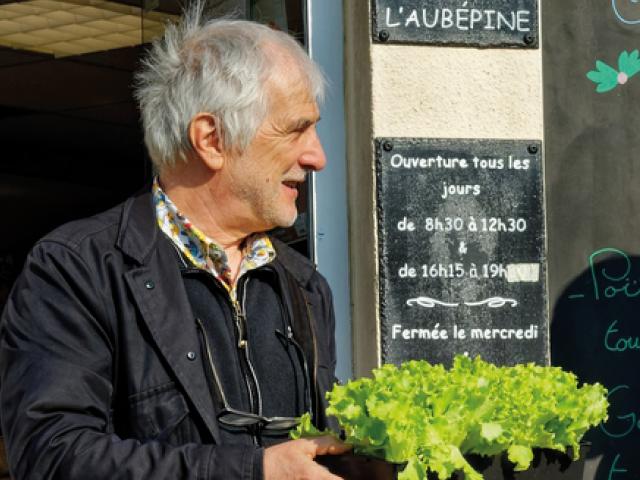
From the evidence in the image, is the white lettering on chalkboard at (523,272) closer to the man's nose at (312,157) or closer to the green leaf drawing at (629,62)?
the green leaf drawing at (629,62)

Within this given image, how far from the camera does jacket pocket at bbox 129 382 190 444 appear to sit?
2.50 meters

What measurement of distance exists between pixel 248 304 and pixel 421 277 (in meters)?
1.44

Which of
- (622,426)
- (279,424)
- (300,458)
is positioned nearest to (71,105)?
(622,426)

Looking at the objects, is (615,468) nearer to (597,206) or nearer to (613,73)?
(597,206)

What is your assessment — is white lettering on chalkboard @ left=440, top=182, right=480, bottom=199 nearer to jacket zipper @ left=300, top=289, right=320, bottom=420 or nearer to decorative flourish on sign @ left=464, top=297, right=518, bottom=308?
decorative flourish on sign @ left=464, top=297, right=518, bottom=308

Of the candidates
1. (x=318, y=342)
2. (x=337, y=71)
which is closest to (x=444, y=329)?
(x=337, y=71)

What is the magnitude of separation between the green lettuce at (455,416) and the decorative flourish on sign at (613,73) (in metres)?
2.28

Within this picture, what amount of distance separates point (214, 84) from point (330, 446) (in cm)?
91

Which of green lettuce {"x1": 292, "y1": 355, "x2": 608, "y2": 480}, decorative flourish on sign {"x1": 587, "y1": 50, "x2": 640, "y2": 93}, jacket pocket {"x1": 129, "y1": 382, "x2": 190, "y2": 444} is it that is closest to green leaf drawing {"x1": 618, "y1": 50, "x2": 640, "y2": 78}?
decorative flourish on sign {"x1": 587, "y1": 50, "x2": 640, "y2": 93}

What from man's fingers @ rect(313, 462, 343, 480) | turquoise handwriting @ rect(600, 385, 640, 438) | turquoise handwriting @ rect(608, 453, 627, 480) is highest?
man's fingers @ rect(313, 462, 343, 480)

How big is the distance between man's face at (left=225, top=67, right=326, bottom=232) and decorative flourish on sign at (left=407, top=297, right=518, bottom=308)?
140 cm

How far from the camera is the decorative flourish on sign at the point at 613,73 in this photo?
14.6ft

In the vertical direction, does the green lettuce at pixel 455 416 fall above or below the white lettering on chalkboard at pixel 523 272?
below

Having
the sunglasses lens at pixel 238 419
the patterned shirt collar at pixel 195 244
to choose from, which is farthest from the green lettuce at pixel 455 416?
the patterned shirt collar at pixel 195 244
